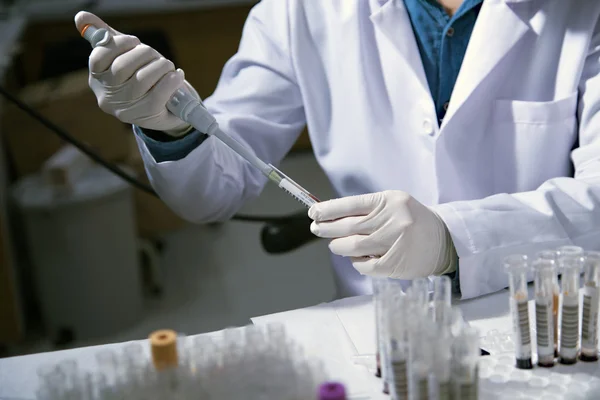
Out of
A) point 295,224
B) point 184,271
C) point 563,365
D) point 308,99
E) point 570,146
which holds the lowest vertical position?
point 184,271

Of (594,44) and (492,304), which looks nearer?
(492,304)

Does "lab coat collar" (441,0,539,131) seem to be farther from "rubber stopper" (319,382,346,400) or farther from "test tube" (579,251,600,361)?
"rubber stopper" (319,382,346,400)

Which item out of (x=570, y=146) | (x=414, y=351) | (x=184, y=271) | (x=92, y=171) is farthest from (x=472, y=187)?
(x=184, y=271)

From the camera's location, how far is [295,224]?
1567 mm

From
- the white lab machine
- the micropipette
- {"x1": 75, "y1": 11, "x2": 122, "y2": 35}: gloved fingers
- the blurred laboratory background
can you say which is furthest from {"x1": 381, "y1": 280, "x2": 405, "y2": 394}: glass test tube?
the white lab machine

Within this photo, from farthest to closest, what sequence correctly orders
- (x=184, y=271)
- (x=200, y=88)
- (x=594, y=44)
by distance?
(x=200, y=88) → (x=184, y=271) → (x=594, y=44)

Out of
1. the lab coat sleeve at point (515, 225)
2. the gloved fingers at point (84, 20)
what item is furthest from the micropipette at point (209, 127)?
the lab coat sleeve at point (515, 225)

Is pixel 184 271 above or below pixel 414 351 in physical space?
below

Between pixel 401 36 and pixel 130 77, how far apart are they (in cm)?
53

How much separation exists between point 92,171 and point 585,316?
2062 millimetres

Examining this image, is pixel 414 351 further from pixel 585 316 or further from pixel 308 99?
pixel 308 99

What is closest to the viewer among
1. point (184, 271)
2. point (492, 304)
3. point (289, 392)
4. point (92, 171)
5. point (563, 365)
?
point (289, 392)

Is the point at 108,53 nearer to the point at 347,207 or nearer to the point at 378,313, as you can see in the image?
the point at 347,207

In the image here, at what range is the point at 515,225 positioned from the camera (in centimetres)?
116
